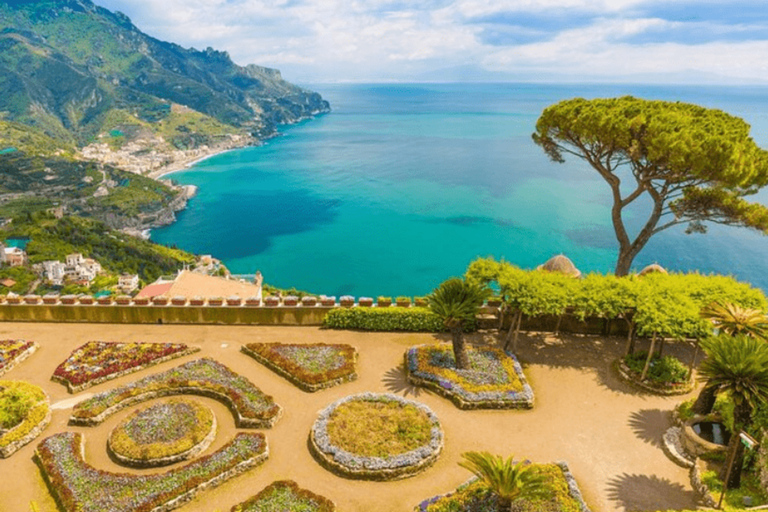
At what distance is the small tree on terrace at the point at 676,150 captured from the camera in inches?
1155

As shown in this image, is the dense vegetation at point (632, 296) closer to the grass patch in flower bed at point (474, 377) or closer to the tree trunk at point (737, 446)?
the grass patch in flower bed at point (474, 377)

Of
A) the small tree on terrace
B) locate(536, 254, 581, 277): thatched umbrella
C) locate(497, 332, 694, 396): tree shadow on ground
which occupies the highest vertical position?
the small tree on terrace

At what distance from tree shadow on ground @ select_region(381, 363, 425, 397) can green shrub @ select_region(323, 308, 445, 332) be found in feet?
13.7

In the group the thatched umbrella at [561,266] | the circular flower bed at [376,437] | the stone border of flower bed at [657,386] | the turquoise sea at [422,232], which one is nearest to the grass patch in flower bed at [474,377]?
the circular flower bed at [376,437]

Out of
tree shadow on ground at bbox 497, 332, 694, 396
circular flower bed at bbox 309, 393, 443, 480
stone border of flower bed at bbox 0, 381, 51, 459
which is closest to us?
circular flower bed at bbox 309, 393, 443, 480

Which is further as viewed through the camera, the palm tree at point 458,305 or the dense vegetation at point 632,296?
the palm tree at point 458,305

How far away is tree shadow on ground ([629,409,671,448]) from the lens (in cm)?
2162

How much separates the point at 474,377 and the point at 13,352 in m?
25.9

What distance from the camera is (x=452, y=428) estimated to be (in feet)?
72.6

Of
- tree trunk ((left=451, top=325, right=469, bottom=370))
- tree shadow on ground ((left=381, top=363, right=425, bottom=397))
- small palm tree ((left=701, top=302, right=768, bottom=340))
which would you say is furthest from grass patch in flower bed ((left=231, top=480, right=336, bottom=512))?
small palm tree ((left=701, top=302, right=768, bottom=340))

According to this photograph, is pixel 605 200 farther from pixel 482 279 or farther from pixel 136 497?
pixel 136 497

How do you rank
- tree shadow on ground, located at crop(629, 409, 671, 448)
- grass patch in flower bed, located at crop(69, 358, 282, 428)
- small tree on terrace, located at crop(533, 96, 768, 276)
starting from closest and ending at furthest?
tree shadow on ground, located at crop(629, 409, 671, 448), grass patch in flower bed, located at crop(69, 358, 282, 428), small tree on terrace, located at crop(533, 96, 768, 276)

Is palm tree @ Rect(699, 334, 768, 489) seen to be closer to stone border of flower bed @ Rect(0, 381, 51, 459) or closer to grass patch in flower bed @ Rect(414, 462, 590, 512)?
grass patch in flower bed @ Rect(414, 462, 590, 512)

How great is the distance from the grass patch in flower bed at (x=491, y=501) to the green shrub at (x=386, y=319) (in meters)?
13.2
